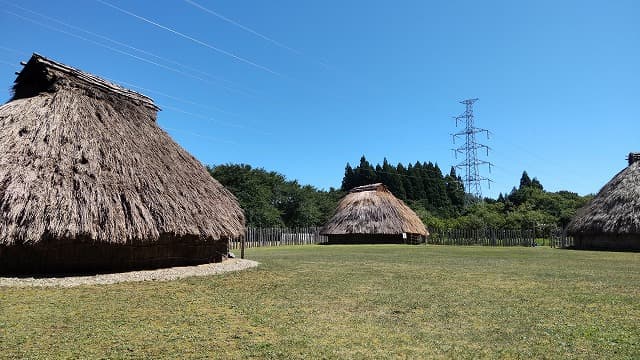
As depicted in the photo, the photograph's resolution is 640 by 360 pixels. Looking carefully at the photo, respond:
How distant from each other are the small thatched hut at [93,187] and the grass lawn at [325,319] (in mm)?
1553

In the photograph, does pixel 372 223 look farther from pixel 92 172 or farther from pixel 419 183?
pixel 419 183

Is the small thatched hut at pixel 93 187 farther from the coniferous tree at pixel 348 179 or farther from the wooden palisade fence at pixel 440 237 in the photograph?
the coniferous tree at pixel 348 179

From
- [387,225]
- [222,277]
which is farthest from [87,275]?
[387,225]

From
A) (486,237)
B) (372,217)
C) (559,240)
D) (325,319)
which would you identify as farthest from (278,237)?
(325,319)

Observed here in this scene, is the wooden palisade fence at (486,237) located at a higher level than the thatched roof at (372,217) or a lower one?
lower

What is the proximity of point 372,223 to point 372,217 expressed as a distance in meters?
0.67

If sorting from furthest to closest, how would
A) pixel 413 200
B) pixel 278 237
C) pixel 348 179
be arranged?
pixel 348 179, pixel 413 200, pixel 278 237

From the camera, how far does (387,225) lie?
35.7 meters

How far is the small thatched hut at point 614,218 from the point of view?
79.4ft

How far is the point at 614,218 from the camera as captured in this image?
2477 centimetres

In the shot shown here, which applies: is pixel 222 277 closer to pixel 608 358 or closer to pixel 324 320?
pixel 324 320

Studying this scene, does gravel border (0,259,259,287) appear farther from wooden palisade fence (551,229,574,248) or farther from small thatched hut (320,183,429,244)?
wooden palisade fence (551,229,574,248)

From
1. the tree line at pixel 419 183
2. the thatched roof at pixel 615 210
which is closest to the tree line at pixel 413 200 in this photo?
the tree line at pixel 419 183

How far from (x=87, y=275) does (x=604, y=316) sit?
965cm
